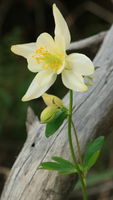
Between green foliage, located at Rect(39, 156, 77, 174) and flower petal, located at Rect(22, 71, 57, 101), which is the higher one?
flower petal, located at Rect(22, 71, 57, 101)

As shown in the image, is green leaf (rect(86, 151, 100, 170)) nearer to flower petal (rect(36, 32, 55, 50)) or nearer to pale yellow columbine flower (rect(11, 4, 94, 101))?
pale yellow columbine flower (rect(11, 4, 94, 101))

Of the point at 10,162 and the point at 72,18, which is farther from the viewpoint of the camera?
the point at 72,18

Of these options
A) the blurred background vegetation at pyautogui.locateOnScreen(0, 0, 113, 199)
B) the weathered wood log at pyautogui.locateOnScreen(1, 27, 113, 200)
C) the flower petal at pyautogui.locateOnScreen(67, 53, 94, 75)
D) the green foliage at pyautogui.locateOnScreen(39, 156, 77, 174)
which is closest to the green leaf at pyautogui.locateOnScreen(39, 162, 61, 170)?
the green foliage at pyautogui.locateOnScreen(39, 156, 77, 174)

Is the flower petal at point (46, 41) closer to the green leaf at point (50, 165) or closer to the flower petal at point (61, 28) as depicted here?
the flower petal at point (61, 28)


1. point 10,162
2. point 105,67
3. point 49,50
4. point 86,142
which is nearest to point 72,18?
point 10,162

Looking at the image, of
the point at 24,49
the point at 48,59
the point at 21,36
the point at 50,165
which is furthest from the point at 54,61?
the point at 21,36

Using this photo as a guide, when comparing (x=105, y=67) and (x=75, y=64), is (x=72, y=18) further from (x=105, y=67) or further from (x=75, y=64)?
(x=75, y=64)
